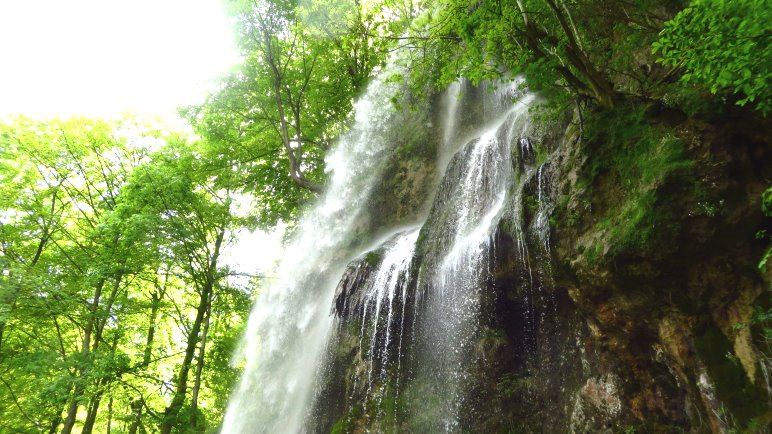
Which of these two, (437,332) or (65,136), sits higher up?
(65,136)

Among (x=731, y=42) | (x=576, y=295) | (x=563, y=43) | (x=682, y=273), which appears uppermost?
(x=563, y=43)

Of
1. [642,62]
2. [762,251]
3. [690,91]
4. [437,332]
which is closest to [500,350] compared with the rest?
[437,332]

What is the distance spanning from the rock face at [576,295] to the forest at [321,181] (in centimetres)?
4

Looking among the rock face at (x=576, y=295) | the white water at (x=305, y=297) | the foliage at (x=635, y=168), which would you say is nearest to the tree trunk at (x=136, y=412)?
the white water at (x=305, y=297)

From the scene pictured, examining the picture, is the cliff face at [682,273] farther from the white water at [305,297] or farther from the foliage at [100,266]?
the foliage at [100,266]

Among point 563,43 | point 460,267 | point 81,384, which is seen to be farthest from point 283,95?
point 563,43

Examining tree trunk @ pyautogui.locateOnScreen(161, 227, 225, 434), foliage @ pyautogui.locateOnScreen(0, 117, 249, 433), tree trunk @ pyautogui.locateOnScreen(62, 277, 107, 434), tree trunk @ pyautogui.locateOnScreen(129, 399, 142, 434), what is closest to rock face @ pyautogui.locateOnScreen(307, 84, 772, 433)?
tree trunk @ pyautogui.locateOnScreen(161, 227, 225, 434)

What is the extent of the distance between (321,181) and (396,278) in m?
9.04

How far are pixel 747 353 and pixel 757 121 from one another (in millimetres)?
2552

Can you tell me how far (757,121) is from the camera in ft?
14.7

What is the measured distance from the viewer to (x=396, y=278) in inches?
345

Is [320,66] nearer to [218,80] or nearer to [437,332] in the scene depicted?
[218,80]

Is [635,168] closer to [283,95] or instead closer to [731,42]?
[731,42]

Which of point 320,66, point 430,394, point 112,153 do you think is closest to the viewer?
point 430,394
